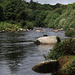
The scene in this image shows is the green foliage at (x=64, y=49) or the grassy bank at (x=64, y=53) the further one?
the green foliage at (x=64, y=49)

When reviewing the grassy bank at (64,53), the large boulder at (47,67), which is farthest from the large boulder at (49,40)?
the large boulder at (47,67)

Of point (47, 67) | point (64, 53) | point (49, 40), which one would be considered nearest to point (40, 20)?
point (49, 40)

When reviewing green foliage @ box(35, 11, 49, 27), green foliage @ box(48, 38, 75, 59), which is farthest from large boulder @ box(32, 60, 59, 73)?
green foliage @ box(35, 11, 49, 27)

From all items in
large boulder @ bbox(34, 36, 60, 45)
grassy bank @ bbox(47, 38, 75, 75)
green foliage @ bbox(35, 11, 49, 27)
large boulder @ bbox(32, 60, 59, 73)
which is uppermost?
grassy bank @ bbox(47, 38, 75, 75)

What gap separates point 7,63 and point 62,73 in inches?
160

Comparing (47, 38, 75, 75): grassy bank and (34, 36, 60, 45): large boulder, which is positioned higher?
(47, 38, 75, 75): grassy bank

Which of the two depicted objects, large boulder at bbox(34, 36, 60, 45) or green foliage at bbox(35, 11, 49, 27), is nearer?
large boulder at bbox(34, 36, 60, 45)

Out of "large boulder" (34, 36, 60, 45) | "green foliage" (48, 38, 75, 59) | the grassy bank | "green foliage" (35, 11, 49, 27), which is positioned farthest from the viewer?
"green foliage" (35, 11, 49, 27)

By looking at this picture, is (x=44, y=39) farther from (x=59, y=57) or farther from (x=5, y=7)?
(x=5, y=7)

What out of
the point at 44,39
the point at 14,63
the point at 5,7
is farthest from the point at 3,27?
the point at 14,63

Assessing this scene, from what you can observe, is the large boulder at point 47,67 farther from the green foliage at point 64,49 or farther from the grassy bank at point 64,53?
the green foliage at point 64,49

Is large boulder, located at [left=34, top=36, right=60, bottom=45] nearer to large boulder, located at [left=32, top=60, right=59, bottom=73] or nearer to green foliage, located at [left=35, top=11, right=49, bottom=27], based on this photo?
large boulder, located at [left=32, top=60, right=59, bottom=73]

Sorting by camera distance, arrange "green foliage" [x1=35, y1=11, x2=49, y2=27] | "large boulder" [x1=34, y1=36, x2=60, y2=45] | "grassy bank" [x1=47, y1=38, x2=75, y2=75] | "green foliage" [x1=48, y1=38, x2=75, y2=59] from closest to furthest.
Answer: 1. "grassy bank" [x1=47, y1=38, x2=75, y2=75]
2. "green foliage" [x1=48, y1=38, x2=75, y2=59]
3. "large boulder" [x1=34, y1=36, x2=60, y2=45]
4. "green foliage" [x1=35, y1=11, x2=49, y2=27]

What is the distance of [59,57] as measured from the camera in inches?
500
